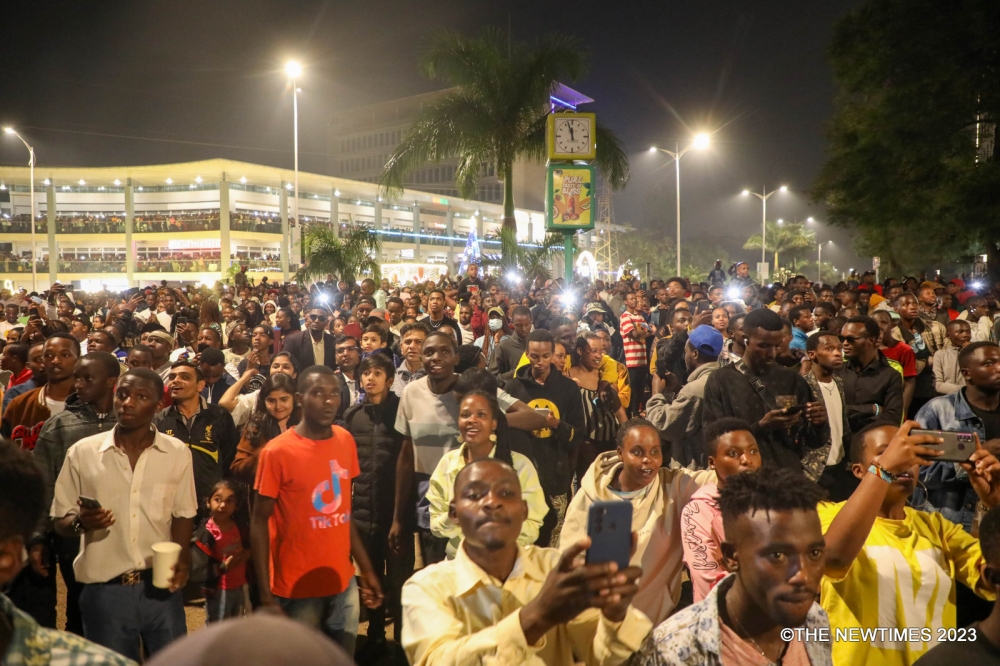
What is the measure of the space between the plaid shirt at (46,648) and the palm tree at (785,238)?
77570 millimetres

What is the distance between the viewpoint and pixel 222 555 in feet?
13.5

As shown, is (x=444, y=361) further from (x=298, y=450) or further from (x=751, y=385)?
(x=751, y=385)

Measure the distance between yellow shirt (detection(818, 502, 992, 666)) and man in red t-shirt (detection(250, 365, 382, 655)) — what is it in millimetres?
2317

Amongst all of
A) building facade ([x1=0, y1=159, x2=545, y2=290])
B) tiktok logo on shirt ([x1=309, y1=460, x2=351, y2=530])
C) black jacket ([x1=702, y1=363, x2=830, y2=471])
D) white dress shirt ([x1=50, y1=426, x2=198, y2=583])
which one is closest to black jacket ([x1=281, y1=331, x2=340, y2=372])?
tiktok logo on shirt ([x1=309, y1=460, x2=351, y2=530])

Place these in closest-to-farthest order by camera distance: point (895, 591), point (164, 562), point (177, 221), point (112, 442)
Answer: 1. point (895, 591)
2. point (164, 562)
3. point (112, 442)
4. point (177, 221)

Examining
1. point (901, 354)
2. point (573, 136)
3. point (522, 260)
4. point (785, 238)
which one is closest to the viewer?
point (901, 354)

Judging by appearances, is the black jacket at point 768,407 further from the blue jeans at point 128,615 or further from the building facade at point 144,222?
the building facade at point 144,222

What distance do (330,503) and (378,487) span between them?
897mm

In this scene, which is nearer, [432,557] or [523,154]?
[432,557]

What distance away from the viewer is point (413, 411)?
4.73 meters

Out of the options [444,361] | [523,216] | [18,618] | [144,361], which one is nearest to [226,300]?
[144,361]

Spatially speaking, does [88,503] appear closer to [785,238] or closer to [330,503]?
[330,503]

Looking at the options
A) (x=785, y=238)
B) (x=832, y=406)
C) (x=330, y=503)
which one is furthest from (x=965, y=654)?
(x=785, y=238)

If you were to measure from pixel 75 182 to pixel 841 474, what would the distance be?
171ft
